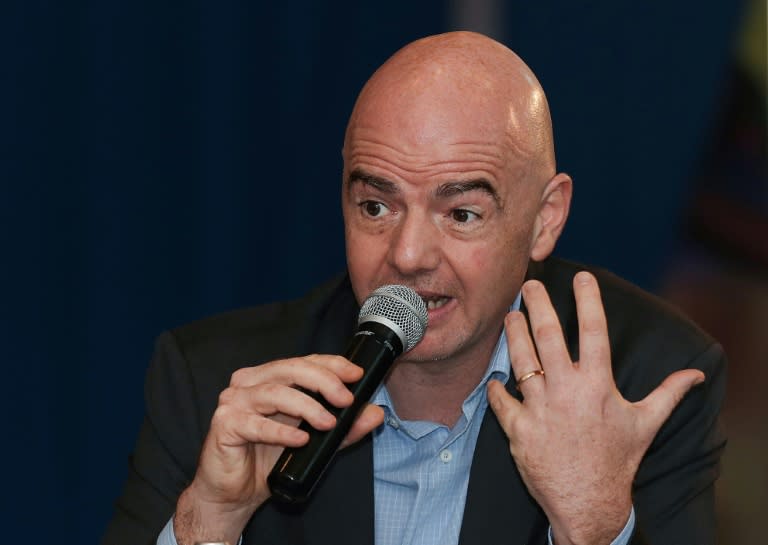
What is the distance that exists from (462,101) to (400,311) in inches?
18.4

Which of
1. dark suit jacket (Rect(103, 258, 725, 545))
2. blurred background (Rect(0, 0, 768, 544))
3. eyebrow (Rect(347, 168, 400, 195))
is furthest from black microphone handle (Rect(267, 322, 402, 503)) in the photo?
blurred background (Rect(0, 0, 768, 544))

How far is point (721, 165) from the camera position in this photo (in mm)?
6254

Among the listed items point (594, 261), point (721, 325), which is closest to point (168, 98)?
point (594, 261)

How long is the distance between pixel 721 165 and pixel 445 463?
4.40 m

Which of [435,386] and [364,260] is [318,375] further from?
[435,386]

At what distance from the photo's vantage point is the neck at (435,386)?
7.48 ft

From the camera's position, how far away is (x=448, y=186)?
2.06 meters

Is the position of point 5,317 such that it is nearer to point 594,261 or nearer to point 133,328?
point 133,328

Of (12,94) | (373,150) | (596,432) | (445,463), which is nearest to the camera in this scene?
(596,432)

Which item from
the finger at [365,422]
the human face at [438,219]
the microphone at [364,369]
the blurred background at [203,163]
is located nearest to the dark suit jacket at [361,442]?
the human face at [438,219]

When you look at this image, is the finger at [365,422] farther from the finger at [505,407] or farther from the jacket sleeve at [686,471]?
the jacket sleeve at [686,471]

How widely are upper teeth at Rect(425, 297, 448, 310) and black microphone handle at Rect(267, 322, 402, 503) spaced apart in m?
0.32

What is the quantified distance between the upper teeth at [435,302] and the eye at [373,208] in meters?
0.18

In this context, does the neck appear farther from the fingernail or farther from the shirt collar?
the fingernail
